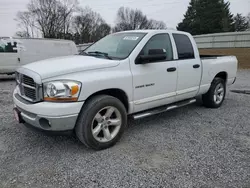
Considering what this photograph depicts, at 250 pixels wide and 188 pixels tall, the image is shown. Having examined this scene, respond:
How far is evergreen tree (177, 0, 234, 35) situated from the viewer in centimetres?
4269

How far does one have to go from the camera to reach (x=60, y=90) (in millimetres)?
2836

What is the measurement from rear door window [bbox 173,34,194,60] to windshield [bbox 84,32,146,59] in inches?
33.5

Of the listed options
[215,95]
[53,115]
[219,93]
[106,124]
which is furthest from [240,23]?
[53,115]

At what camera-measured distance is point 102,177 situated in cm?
266

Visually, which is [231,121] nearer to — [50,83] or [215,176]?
[215,176]

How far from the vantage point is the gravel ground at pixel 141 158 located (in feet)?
8.52

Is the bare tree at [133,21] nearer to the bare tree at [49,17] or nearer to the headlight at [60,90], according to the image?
the bare tree at [49,17]

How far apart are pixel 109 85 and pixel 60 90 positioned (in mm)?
727

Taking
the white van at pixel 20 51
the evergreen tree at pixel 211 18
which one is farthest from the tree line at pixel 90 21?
the white van at pixel 20 51

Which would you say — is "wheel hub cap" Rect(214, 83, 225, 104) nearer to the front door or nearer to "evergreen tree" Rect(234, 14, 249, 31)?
the front door

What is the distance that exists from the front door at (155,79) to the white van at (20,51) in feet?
26.6

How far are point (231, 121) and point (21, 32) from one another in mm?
61787

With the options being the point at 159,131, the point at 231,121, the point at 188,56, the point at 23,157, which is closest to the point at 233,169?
the point at 159,131

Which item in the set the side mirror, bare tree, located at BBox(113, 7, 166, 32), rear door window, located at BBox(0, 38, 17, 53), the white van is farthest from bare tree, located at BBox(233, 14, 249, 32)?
the side mirror
